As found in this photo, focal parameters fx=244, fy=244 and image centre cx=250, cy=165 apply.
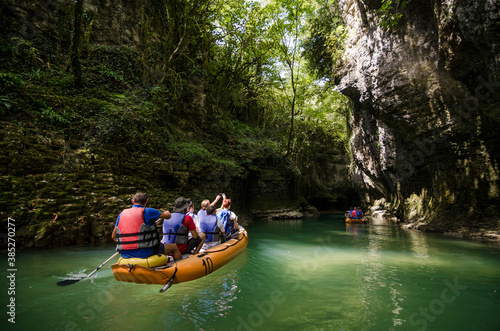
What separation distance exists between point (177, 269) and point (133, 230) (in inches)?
38.3

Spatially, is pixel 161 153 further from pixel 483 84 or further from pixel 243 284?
pixel 483 84

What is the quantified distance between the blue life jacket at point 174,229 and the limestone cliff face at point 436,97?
31.0 feet

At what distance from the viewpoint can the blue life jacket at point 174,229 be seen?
15.3 ft

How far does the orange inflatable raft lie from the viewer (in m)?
3.66

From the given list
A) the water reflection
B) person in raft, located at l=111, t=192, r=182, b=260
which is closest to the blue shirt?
person in raft, located at l=111, t=192, r=182, b=260

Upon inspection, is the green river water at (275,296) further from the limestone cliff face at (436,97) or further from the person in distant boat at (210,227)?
the limestone cliff face at (436,97)

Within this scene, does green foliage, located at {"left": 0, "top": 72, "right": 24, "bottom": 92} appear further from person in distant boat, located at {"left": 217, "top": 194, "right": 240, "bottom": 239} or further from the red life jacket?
person in distant boat, located at {"left": 217, "top": 194, "right": 240, "bottom": 239}

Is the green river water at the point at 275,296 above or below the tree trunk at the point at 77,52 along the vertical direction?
below

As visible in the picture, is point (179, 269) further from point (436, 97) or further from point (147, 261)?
point (436, 97)

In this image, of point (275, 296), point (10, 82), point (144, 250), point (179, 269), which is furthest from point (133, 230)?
point (10, 82)

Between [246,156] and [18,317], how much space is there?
12893 mm

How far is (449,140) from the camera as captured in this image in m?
10.2

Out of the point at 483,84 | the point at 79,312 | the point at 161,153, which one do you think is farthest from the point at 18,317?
the point at 483,84

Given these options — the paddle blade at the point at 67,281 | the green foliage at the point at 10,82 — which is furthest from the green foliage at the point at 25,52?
the paddle blade at the point at 67,281
